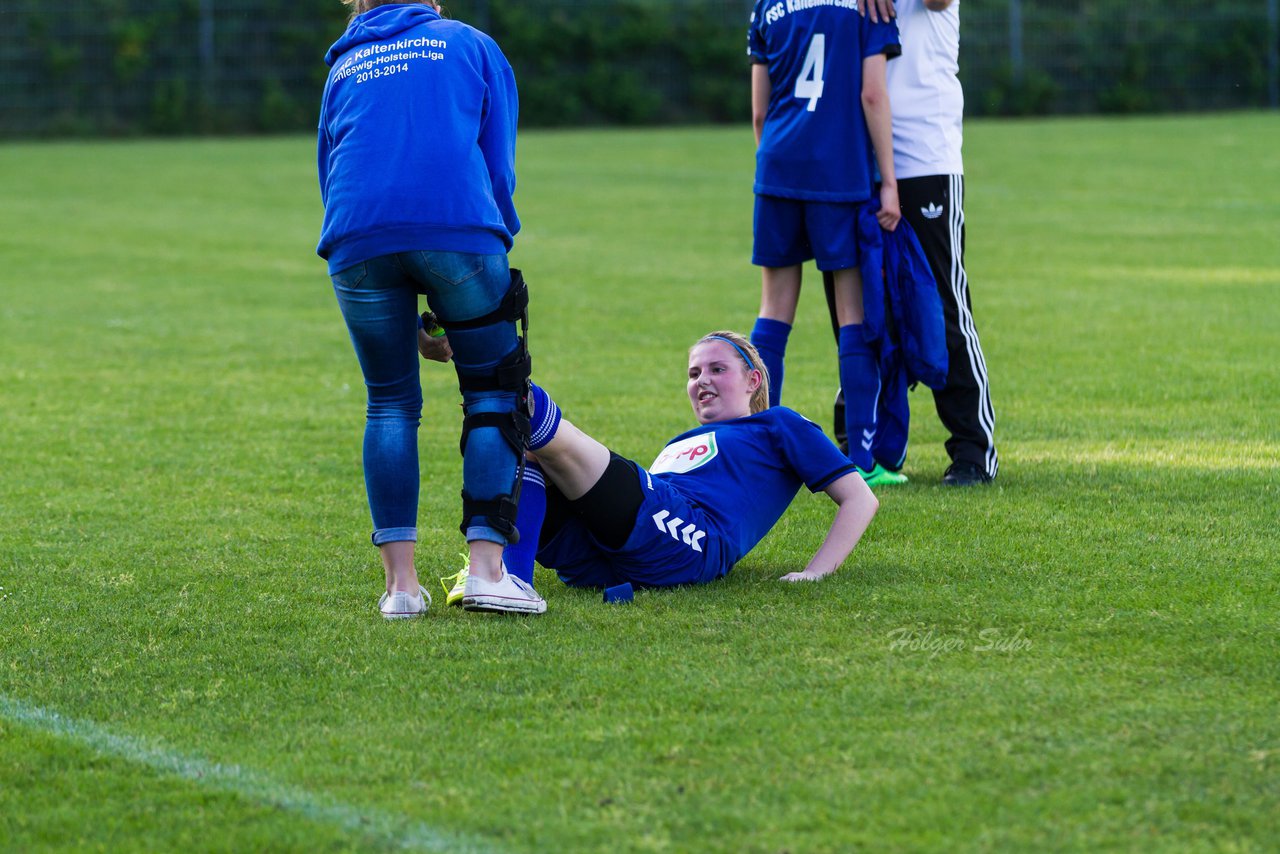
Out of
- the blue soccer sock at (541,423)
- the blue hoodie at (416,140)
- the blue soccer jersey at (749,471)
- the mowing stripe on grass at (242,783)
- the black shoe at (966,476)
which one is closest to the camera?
the mowing stripe on grass at (242,783)

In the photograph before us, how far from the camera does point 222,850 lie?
9.69 ft

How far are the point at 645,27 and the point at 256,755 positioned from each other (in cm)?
3182

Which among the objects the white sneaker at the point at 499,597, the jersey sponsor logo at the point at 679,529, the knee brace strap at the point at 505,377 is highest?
the knee brace strap at the point at 505,377

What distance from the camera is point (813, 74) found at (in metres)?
6.02

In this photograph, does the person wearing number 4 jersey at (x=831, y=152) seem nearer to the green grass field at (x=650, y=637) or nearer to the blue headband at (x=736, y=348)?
the green grass field at (x=650, y=637)

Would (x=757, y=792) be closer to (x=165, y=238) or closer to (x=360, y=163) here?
(x=360, y=163)

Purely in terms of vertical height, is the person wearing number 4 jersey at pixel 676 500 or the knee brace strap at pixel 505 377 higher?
the knee brace strap at pixel 505 377

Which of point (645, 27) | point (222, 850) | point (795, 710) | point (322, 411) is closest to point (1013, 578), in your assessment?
point (795, 710)

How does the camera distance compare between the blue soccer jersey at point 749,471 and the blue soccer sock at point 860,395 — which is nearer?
the blue soccer jersey at point 749,471

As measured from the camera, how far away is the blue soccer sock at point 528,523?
4492 millimetres

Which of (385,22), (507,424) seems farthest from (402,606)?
(385,22)

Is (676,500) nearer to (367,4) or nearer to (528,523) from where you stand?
(528,523)

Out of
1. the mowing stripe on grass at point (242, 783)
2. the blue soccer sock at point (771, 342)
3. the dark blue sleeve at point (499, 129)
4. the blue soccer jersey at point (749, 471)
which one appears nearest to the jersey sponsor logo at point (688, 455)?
the blue soccer jersey at point (749, 471)

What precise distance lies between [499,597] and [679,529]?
0.52 meters
